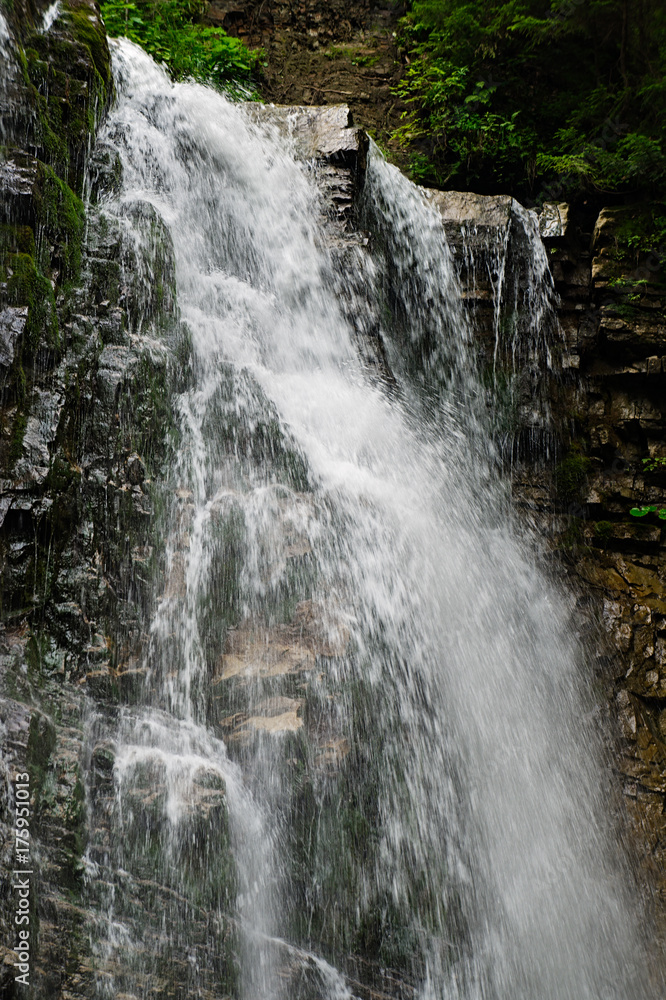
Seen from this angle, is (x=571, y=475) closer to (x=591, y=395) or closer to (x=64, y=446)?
(x=591, y=395)

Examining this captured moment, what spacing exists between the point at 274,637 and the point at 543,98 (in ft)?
22.9

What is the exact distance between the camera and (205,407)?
4.57 m

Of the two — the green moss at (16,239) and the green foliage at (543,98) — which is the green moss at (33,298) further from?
the green foliage at (543,98)

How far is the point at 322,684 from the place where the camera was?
149 inches

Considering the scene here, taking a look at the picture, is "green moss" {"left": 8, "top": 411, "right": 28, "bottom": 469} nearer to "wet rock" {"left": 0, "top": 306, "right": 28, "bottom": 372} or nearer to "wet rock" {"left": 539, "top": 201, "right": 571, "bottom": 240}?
"wet rock" {"left": 0, "top": 306, "right": 28, "bottom": 372}

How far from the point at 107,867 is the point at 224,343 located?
336cm

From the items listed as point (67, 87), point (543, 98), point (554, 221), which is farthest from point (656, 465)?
point (67, 87)

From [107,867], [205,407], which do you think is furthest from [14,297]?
[107,867]

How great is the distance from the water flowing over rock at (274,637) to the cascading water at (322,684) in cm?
2

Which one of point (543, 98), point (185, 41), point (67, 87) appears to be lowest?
point (67, 87)

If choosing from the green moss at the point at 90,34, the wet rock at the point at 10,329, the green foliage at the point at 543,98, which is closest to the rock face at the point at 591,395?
the green foliage at the point at 543,98

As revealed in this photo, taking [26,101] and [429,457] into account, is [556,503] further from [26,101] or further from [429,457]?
[26,101]

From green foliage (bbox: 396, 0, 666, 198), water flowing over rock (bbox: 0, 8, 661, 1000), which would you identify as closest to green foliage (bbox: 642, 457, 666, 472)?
water flowing over rock (bbox: 0, 8, 661, 1000)

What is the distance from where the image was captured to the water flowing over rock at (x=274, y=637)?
10.6 feet
